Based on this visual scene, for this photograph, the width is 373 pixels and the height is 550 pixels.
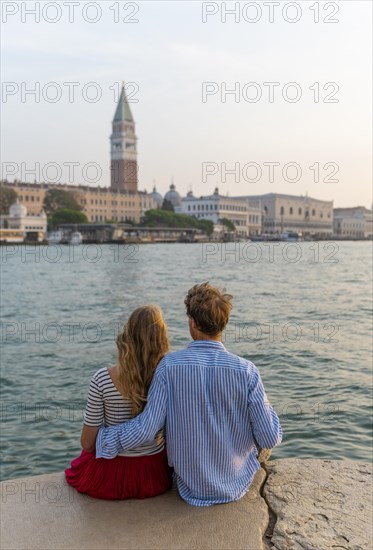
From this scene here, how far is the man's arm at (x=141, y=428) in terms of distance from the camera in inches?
82.8

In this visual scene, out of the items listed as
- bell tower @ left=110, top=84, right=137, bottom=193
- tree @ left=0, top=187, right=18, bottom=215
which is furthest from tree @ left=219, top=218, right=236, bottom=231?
tree @ left=0, top=187, right=18, bottom=215

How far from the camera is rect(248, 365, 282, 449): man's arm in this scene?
2086 millimetres

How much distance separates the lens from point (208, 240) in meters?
82.8

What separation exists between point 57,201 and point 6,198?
238 inches

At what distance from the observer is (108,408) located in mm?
2217

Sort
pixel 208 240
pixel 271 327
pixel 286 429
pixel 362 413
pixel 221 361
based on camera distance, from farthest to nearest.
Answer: pixel 208 240 < pixel 271 327 < pixel 362 413 < pixel 286 429 < pixel 221 361

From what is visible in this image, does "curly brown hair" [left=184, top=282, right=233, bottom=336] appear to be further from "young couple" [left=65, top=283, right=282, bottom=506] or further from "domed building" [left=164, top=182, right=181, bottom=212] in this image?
"domed building" [left=164, top=182, right=181, bottom=212]

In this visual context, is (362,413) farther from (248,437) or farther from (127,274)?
(127,274)

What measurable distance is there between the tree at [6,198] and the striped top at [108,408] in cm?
7273

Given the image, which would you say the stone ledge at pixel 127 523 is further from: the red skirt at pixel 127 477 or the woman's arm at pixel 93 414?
the woman's arm at pixel 93 414

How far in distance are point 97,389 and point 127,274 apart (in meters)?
23.0

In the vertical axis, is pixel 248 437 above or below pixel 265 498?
above

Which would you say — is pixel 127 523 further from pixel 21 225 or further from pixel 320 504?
pixel 21 225

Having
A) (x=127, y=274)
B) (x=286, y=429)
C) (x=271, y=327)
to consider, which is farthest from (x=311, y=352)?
(x=127, y=274)
